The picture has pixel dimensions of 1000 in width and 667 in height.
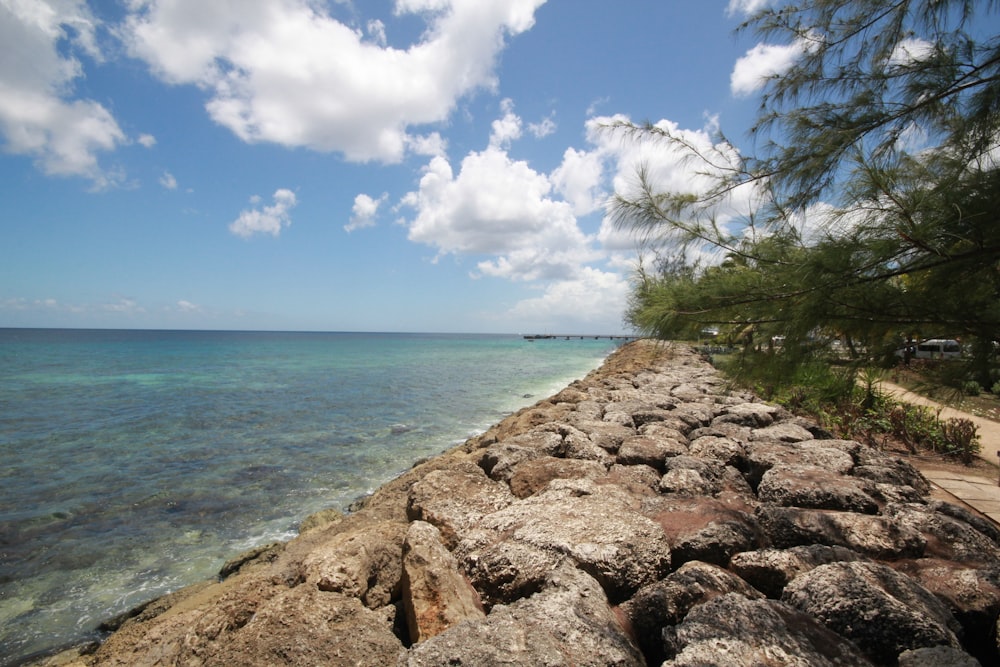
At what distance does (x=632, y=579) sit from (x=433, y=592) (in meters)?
1.23

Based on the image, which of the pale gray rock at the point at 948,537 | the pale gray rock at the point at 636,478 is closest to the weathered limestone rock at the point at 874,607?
the pale gray rock at the point at 948,537

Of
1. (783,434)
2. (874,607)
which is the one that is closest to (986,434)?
(783,434)

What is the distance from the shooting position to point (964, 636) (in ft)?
8.06

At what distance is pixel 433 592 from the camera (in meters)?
2.69

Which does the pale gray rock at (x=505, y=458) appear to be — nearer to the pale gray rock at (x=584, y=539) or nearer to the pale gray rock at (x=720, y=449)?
the pale gray rock at (x=584, y=539)

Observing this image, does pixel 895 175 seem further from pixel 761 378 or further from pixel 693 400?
pixel 693 400

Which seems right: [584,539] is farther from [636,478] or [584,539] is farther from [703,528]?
[636,478]

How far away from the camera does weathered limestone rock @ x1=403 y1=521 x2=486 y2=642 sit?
2.55m

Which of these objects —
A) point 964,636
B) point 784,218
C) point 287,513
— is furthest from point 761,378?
point 287,513

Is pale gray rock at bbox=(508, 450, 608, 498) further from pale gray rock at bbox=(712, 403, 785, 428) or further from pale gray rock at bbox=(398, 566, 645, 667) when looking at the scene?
pale gray rock at bbox=(712, 403, 785, 428)

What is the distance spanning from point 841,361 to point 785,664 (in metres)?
2.58

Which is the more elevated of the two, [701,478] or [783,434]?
[783,434]

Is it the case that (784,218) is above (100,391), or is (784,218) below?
above

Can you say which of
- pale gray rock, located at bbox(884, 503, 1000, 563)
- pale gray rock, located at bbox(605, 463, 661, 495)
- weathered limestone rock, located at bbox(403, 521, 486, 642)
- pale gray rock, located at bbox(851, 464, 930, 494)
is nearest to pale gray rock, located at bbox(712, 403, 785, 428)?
pale gray rock, located at bbox(851, 464, 930, 494)
